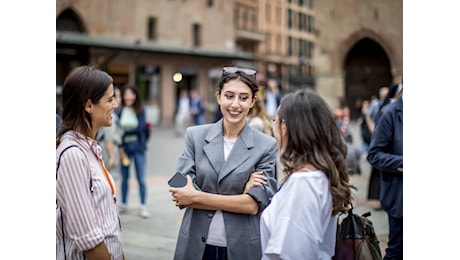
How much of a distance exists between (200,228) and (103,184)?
0.55 m

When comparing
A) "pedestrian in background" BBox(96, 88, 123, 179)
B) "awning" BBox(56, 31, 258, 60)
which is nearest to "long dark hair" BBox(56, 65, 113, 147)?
"pedestrian in background" BBox(96, 88, 123, 179)

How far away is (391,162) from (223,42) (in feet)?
68.6

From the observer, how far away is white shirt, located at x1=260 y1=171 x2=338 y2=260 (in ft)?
6.54

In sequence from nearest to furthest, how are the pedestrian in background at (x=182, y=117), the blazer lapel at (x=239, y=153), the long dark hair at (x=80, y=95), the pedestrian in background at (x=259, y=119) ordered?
the long dark hair at (x=80, y=95) → the blazer lapel at (x=239, y=153) → the pedestrian in background at (x=259, y=119) → the pedestrian in background at (x=182, y=117)

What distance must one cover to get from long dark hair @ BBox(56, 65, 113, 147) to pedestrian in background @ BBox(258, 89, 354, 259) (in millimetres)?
754

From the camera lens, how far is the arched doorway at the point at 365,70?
18.1 feet

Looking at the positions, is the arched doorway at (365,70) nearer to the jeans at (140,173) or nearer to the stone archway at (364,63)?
the stone archway at (364,63)

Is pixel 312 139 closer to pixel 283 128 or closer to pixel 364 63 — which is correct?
pixel 283 128

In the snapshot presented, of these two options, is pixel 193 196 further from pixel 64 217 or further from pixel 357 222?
pixel 357 222

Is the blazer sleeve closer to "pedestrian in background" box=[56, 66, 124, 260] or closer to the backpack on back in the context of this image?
the backpack on back

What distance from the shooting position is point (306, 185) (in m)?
2.02

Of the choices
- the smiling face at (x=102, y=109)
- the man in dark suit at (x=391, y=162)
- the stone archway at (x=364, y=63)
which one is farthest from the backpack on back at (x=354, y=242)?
the stone archway at (x=364, y=63)

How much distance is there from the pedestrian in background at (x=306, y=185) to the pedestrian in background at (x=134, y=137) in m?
4.88

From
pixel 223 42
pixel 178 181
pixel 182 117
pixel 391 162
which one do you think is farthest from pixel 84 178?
pixel 223 42
